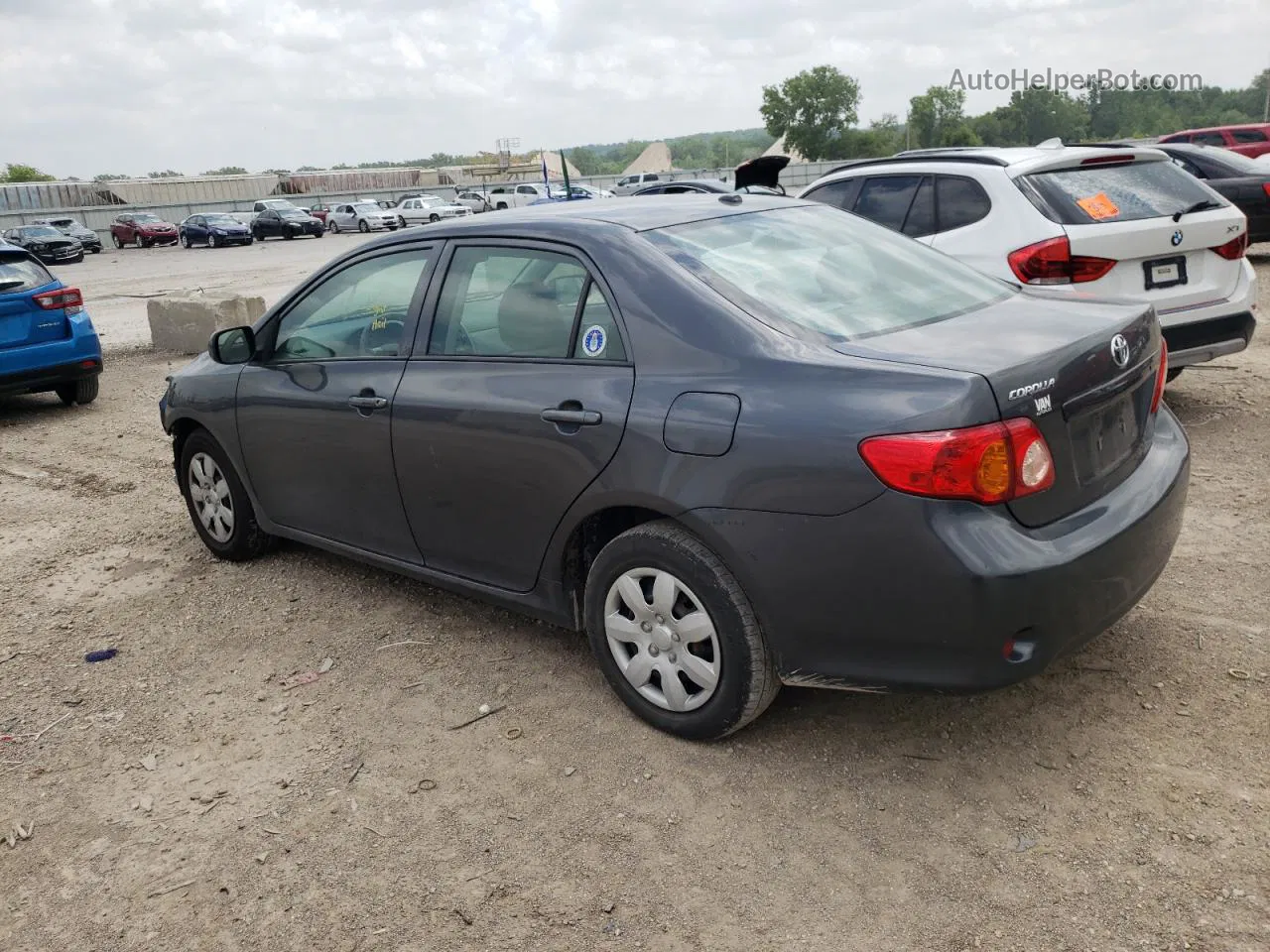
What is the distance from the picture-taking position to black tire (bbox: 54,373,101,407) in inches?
385

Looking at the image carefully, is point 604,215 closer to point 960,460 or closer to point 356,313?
point 356,313

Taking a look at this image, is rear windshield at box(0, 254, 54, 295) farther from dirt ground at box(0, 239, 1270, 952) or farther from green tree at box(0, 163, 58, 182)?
green tree at box(0, 163, 58, 182)

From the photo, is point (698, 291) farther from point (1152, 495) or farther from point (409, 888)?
point (409, 888)

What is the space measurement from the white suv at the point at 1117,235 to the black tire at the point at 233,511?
409 cm

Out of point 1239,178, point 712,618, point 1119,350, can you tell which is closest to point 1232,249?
point 1119,350

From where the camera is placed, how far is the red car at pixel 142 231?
143 feet

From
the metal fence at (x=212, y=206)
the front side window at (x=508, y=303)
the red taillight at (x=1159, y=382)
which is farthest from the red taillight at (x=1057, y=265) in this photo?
the metal fence at (x=212, y=206)

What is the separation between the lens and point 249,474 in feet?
16.0

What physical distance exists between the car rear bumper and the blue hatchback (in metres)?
8.02

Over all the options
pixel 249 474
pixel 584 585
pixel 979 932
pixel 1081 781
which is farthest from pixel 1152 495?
pixel 249 474

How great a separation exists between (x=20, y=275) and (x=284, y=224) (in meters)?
35.7

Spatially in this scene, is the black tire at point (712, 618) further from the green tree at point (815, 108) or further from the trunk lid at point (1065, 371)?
the green tree at point (815, 108)

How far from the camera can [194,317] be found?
40.0 ft

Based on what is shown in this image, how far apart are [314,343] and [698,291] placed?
6.59 ft
